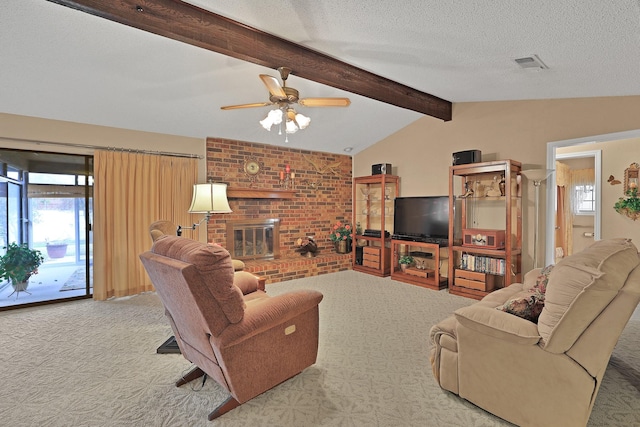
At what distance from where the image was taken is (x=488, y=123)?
175 inches

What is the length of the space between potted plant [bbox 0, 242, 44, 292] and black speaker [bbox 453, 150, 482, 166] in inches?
226

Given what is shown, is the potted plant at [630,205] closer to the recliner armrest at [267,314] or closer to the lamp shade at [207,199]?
the recliner armrest at [267,314]

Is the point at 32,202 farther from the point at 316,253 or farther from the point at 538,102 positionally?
the point at 538,102

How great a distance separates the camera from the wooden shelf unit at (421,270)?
4.65 metres

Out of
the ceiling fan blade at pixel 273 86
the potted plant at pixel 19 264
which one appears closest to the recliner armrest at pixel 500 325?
the ceiling fan blade at pixel 273 86

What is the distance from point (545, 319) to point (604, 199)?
449cm

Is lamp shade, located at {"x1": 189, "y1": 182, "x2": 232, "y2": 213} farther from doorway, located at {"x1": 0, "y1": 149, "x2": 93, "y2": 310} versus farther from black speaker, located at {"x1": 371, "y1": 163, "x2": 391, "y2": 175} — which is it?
black speaker, located at {"x1": 371, "y1": 163, "x2": 391, "y2": 175}

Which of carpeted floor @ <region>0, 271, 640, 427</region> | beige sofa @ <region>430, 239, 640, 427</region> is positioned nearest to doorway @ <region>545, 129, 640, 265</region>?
carpeted floor @ <region>0, 271, 640, 427</region>

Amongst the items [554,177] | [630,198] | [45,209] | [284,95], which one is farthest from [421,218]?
[45,209]

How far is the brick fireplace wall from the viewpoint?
4977 mm

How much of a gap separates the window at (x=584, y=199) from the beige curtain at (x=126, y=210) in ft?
21.7

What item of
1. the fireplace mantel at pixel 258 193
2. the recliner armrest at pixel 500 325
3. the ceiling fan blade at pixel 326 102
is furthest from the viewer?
the fireplace mantel at pixel 258 193

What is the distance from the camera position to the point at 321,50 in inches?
116

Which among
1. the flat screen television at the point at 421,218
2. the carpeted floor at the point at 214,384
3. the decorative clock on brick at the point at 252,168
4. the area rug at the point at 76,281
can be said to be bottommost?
the carpeted floor at the point at 214,384
